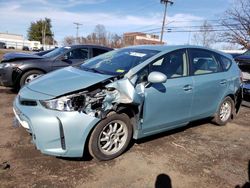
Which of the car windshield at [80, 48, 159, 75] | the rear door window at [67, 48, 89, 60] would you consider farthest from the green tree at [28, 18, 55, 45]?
the car windshield at [80, 48, 159, 75]

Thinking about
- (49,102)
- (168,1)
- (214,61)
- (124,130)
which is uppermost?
(168,1)

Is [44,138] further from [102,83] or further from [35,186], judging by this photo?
[102,83]

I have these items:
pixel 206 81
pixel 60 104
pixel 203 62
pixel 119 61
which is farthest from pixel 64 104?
pixel 203 62

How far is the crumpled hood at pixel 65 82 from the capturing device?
355cm

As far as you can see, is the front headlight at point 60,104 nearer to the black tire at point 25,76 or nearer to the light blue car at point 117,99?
the light blue car at point 117,99

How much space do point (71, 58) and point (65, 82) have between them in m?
4.68

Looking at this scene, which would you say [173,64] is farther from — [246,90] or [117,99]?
[246,90]

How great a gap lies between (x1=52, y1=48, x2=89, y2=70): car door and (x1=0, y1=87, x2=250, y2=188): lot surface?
3.21 metres

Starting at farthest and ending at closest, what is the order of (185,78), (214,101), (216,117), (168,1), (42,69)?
1. (168,1)
2. (42,69)
3. (216,117)
4. (214,101)
5. (185,78)

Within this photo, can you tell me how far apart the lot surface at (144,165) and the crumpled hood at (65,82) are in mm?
952

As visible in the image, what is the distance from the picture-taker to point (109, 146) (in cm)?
382

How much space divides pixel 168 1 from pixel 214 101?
34.4 meters

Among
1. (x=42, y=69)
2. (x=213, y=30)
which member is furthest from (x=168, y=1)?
(x=42, y=69)

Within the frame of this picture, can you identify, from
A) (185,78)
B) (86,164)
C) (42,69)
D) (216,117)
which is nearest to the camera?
(86,164)
